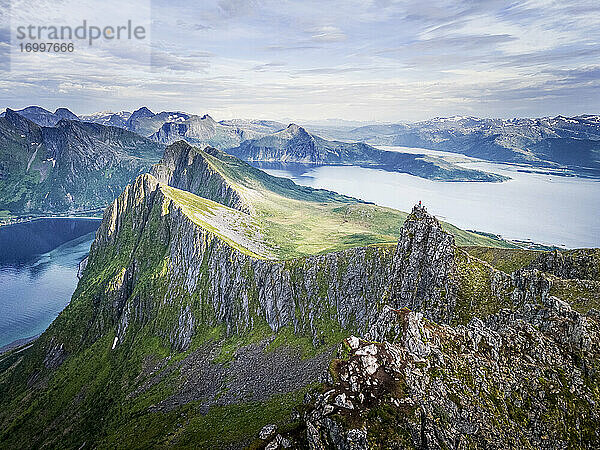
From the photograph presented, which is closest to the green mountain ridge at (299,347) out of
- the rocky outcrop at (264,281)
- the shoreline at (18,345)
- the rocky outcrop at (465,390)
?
the rocky outcrop at (465,390)

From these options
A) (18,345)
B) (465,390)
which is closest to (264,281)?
(465,390)

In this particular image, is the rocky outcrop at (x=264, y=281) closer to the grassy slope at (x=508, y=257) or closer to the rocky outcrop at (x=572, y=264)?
the rocky outcrop at (x=572, y=264)

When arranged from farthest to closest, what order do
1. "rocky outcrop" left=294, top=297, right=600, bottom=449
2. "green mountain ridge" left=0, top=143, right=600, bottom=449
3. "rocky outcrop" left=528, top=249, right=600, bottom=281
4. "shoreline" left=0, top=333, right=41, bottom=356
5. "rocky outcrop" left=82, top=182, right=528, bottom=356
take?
"shoreline" left=0, top=333, right=41, bottom=356 → "rocky outcrop" left=82, top=182, right=528, bottom=356 → "rocky outcrop" left=528, top=249, right=600, bottom=281 → "green mountain ridge" left=0, top=143, right=600, bottom=449 → "rocky outcrop" left=294, top=297, right=600, bottom=449

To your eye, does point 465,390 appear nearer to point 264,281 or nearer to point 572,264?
point 572,264

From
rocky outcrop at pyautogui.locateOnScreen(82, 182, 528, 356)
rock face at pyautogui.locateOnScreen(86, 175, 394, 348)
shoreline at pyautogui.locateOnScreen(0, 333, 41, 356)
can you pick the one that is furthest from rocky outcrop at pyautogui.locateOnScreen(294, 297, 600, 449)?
shoreline at pyautogui.locateOnScreen(0, 333, 41, 356)

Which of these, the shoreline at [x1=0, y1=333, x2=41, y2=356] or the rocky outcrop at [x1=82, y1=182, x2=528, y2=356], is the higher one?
the rocky outcrop at [x1=82, y1=182, x2=528, y2=356]

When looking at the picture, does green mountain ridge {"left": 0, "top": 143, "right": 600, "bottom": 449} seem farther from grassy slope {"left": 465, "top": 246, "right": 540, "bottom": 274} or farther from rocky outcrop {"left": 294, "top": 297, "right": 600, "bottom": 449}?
grassy slope {"left": 465, "top": 246, "right": 540, "bottom": 274}

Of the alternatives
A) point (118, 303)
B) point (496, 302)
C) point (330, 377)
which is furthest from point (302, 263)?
point (118, 303)

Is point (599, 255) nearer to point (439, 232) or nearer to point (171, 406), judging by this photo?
point (439, 232)
